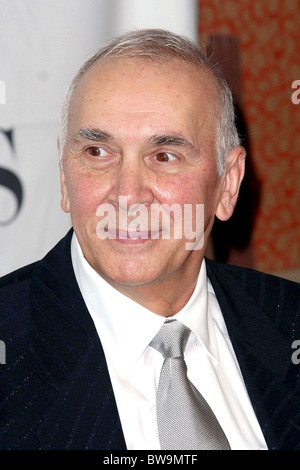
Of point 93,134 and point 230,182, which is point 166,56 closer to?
point 93,134

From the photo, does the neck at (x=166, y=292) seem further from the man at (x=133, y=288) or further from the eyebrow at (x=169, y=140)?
the eyebrow at (x=169, y=140)

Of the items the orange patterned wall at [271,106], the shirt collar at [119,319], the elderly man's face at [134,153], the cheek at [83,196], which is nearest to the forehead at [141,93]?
the elderly man's face at [134,153]

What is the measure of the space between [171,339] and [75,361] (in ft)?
0.82

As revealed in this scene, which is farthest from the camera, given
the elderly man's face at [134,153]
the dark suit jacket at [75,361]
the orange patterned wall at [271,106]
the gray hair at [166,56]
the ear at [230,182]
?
the orange patterned wall at [271,106]

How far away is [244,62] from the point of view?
4.00m

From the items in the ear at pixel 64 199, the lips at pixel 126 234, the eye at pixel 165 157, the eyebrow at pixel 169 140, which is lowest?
the lips at pixel 126 234

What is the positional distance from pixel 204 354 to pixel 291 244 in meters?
2.74

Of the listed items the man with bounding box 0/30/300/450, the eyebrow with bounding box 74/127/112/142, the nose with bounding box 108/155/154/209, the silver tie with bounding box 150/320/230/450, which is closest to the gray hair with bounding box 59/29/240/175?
the man with bounding box 0/30/300/450

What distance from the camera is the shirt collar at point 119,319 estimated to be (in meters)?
1.65

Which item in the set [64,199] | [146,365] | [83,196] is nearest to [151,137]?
[83,196]

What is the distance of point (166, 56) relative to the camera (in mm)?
1683

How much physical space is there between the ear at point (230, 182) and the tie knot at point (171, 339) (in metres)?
0.35

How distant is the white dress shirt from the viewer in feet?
5.23

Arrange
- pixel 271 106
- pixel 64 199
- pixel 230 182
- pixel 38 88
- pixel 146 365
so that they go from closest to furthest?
pixel 146 365
pixel 64 199
pixel 230 182
pixel 38 88
pixel 271 106
